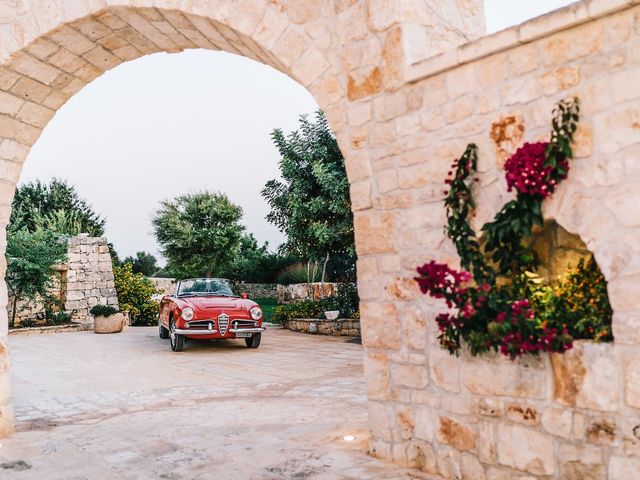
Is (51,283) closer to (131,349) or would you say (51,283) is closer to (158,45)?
(131,349)

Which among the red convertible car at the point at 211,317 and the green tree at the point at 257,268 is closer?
the red convertible car at the point at 211,317

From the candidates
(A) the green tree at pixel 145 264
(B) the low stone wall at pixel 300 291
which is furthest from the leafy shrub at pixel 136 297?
(A) the green tree at pixel 145 264

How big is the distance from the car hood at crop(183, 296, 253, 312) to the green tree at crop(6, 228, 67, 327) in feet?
20.8

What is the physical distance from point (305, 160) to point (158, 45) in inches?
347

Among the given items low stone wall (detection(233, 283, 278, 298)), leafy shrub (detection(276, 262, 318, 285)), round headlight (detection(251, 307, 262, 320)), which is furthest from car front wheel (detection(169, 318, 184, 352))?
low stone wall (detection(233, 283, 278, 298))

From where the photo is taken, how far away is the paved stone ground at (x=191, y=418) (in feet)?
11.5

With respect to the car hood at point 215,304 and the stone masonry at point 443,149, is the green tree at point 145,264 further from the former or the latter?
the stone masonry at point 443,149

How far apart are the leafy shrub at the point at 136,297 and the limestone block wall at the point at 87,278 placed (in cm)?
65

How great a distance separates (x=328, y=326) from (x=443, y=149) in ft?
33.1

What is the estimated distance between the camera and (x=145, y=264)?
3189cm

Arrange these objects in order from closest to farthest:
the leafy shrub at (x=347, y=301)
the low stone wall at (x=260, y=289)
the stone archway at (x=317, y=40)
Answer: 1. the stone archway at (x=317, y=40)
2. the leafy shrub at (x=347, y=301)
3. the low stone wall at (x=260, y=289)

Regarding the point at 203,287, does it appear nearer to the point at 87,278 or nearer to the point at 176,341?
the point at 176,341

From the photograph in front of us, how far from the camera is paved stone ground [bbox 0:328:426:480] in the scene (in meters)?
3.50

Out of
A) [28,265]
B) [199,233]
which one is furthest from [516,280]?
[199,233]
